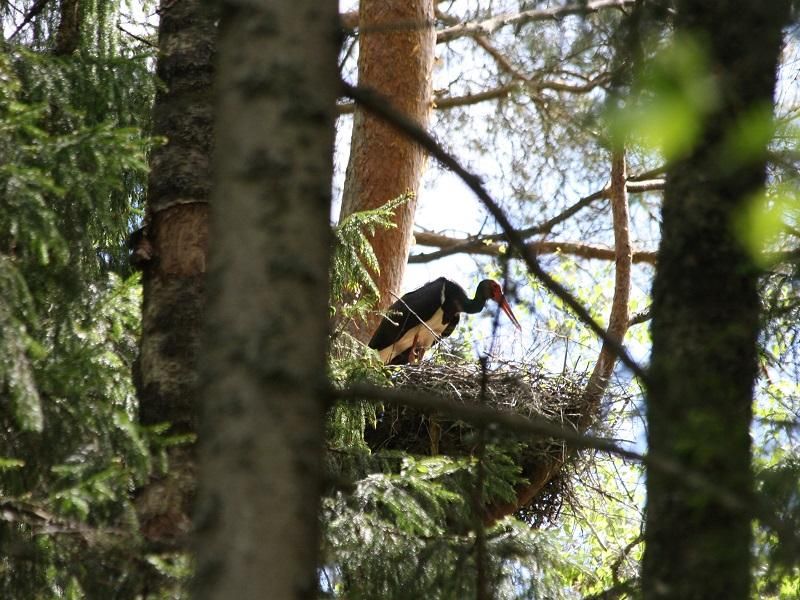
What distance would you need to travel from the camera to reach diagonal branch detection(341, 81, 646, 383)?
1819 mm

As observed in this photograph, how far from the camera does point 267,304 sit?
148 cm

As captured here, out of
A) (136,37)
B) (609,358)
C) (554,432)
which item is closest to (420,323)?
(609,358)

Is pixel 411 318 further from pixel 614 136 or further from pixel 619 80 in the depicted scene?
pixel 614 136

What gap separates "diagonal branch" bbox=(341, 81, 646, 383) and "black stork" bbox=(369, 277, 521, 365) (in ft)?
23.4

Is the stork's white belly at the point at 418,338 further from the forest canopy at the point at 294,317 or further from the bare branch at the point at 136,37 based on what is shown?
the bare branch at the point at 136,37

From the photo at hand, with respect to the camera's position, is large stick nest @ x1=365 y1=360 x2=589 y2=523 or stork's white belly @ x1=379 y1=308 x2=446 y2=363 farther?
stork's white belly @ x1=379 y1=308 x2=446 y2=363

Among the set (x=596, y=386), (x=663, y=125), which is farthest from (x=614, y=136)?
(x=596, y=386)

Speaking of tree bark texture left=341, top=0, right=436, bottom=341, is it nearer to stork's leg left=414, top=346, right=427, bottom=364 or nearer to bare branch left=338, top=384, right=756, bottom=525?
stork's leg left=414, top=346, right=427, bottom=364

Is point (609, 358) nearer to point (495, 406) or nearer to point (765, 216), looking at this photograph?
point (495, 406)

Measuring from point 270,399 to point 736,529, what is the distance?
0.90 m

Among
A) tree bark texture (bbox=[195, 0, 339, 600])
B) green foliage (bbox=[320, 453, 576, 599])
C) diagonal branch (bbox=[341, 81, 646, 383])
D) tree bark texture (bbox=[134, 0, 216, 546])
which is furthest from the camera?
green foliage (bbox=[320, 453, 576, 599])

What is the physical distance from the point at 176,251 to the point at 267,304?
232cm

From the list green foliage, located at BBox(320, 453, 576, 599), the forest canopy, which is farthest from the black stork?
green foliage, located at BBox(320, 453, 576, 599)

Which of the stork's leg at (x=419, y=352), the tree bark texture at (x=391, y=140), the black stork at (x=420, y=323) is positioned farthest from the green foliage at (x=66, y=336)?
the stork's leg at (x=419, y=352)
